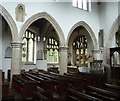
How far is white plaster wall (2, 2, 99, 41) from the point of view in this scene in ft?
42.1

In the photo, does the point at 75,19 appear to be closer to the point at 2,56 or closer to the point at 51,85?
the point at 2,56

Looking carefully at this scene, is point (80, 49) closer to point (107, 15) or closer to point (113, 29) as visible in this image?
point (107, 15)

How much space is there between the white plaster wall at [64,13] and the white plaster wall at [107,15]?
0.51m

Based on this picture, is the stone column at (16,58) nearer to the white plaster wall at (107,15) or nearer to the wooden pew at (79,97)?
the white plaster wall at (107,15)

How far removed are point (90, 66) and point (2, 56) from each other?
273 inches

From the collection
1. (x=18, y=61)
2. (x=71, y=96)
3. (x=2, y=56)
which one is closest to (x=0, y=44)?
(x=2, y=56)

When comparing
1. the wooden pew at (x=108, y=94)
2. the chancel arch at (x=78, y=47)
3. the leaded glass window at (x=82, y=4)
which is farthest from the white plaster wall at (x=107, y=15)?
the wooden pew at (x=108, y=94)

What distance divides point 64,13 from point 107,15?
3.97 m

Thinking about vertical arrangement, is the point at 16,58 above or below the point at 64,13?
below

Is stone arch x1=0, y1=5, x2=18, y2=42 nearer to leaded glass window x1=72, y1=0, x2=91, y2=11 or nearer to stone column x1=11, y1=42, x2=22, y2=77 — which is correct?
stone column x1=11, y1=42, x2=22, y2=77

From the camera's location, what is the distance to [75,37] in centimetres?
2138

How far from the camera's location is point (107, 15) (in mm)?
15836

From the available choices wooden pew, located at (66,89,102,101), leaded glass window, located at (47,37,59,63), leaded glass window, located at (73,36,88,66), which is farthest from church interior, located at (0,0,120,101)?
wooden pew, located at (66,89,102,101)

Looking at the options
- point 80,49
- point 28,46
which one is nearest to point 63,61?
point 28,46
